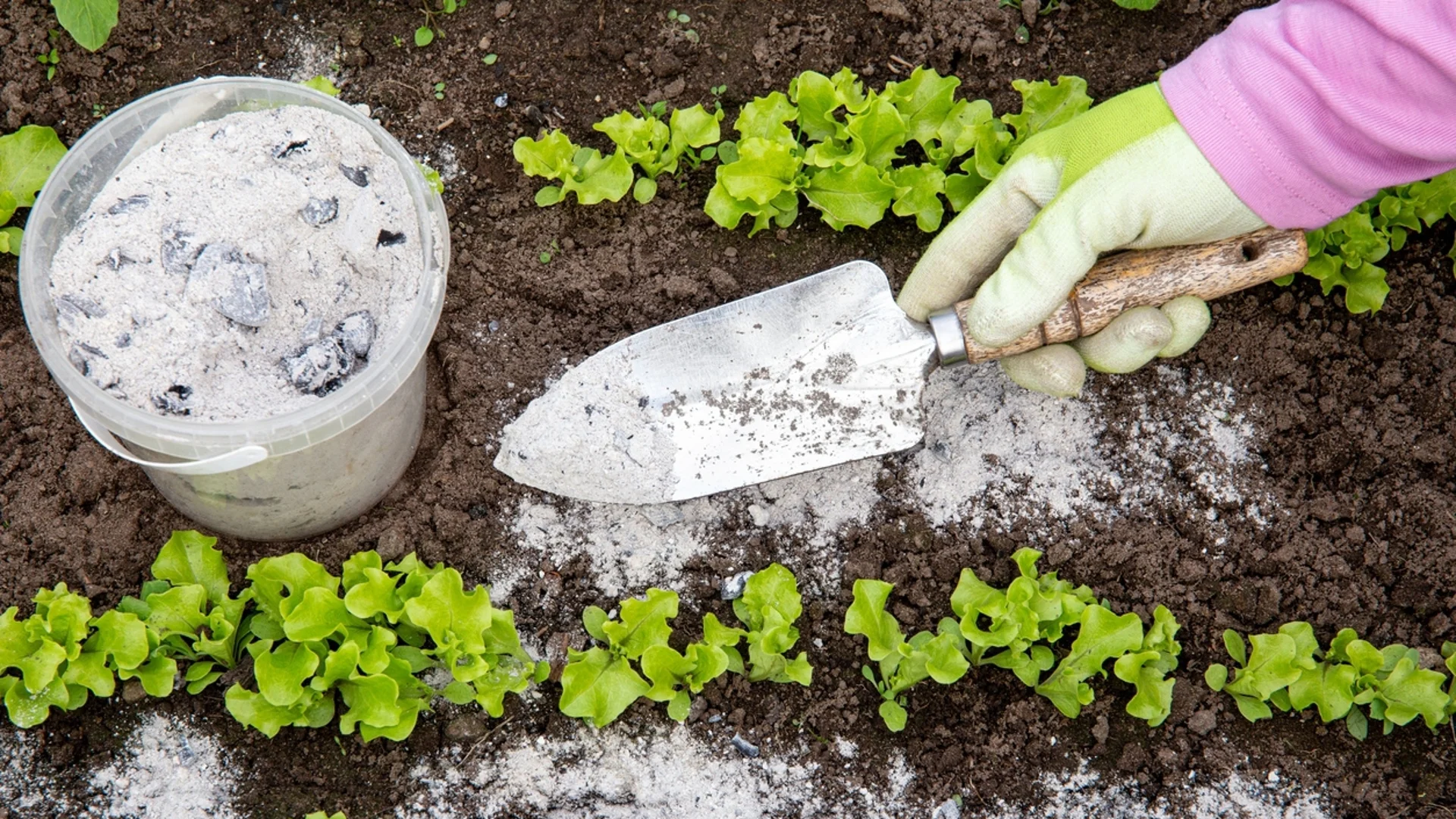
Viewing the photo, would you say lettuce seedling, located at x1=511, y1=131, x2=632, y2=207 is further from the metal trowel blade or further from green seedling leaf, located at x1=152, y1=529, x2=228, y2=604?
green seedling leaf, located at x1=152, y1=529, x2=228, y2=604

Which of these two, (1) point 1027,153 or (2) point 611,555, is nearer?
(1) point 1027,153

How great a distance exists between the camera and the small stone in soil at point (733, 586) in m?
2.36

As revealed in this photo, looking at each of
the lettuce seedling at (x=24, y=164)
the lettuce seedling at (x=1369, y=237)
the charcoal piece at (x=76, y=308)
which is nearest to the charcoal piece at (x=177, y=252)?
the charcoal piece at (x=76, y=308)

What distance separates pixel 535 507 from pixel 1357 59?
170cm

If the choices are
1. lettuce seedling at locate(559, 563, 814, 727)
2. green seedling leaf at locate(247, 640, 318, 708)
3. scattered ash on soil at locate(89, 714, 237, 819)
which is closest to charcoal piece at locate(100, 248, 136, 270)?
green seedling leaf at locate(247, 640, 318, 708)

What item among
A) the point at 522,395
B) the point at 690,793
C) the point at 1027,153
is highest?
the point at 1027,153

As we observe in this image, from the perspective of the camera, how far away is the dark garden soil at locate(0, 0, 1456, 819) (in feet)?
7.51

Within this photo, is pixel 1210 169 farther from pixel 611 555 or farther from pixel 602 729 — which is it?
pixel 602 729

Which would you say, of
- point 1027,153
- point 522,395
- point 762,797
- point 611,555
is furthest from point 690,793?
point 1027,153

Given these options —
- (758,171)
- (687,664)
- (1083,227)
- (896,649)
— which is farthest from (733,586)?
(1083,227)

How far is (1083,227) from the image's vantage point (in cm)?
212

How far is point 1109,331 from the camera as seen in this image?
2236mm

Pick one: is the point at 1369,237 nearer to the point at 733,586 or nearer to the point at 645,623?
the point at 733,586

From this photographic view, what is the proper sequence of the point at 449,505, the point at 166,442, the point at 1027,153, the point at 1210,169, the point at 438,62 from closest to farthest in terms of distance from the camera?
the point at 166,442 < the point at 1210,169 < the point at 1027,153 < the point at 449,505 < the point at 438,62
